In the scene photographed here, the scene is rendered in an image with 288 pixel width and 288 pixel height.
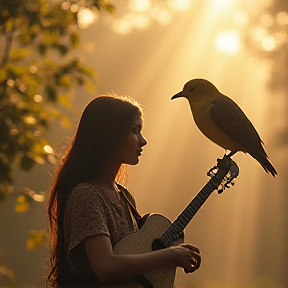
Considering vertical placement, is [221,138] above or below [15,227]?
above

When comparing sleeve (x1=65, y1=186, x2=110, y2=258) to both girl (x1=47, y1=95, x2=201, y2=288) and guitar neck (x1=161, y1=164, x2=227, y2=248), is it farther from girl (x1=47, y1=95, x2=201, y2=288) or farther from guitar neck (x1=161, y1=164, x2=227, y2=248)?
guitar neck (x1=161, y1=164, x2=227, y2=248)

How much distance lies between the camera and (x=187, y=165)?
29.1 metres

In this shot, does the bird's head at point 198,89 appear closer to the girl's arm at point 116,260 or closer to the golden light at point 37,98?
the girl's arm at point 116,260

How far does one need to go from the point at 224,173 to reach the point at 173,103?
29.4 meters

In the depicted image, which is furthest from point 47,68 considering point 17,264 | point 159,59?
point 159,59

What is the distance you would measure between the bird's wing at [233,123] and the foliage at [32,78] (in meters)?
1.54

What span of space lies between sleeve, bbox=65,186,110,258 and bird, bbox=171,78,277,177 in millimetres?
889

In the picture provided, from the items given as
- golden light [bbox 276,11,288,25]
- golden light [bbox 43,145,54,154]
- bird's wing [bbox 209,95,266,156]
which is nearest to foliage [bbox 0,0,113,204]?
golden light [bbox 43,145,54,154]

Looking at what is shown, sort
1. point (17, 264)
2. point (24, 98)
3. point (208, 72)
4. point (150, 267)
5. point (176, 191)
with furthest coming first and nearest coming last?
1. point (208, 72)
2. point (176, 191)
3. point (17, 264)
4. point (24, 98)
5. point (150, 267)

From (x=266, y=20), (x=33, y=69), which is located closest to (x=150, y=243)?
(x=33, y=69)

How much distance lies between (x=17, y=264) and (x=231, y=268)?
26.4ft

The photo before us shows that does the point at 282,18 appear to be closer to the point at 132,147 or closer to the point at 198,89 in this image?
the point at 198,89

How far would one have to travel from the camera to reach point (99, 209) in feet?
8.71

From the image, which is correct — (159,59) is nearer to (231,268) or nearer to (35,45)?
(231,268)
